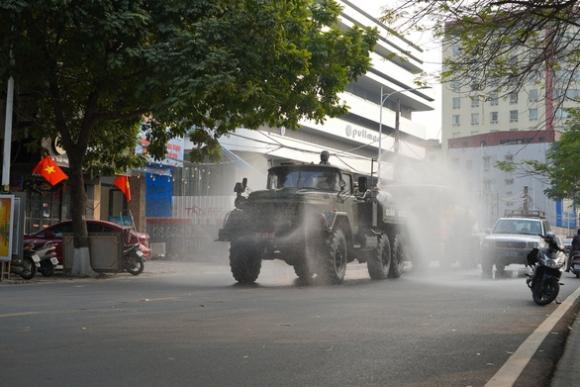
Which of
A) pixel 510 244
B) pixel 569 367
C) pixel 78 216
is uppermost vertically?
pixel 78 216

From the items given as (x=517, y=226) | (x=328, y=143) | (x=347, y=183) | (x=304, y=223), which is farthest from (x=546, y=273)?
(x=328, y=143)

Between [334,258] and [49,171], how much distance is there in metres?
10.9

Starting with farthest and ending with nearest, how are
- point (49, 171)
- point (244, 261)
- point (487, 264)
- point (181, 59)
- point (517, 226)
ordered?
point (517, 226), point (49, 171), point (487, 264), point (244, 261), point (181, 59)

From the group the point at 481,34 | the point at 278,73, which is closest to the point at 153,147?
the point at 278,73

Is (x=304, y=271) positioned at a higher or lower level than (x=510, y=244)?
lower

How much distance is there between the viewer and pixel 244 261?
57.1 feet

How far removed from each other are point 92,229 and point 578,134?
19602mm

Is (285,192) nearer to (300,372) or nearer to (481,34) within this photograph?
(481,34)

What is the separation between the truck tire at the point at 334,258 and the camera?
16875mm

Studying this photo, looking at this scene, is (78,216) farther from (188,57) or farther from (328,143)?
(328,143)

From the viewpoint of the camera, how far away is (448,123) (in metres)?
120

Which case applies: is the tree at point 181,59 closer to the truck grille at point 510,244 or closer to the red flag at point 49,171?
the red flag at point 49,171

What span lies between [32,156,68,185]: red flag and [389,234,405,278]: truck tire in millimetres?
10400

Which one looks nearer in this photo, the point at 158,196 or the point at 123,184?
the point at 123,184
